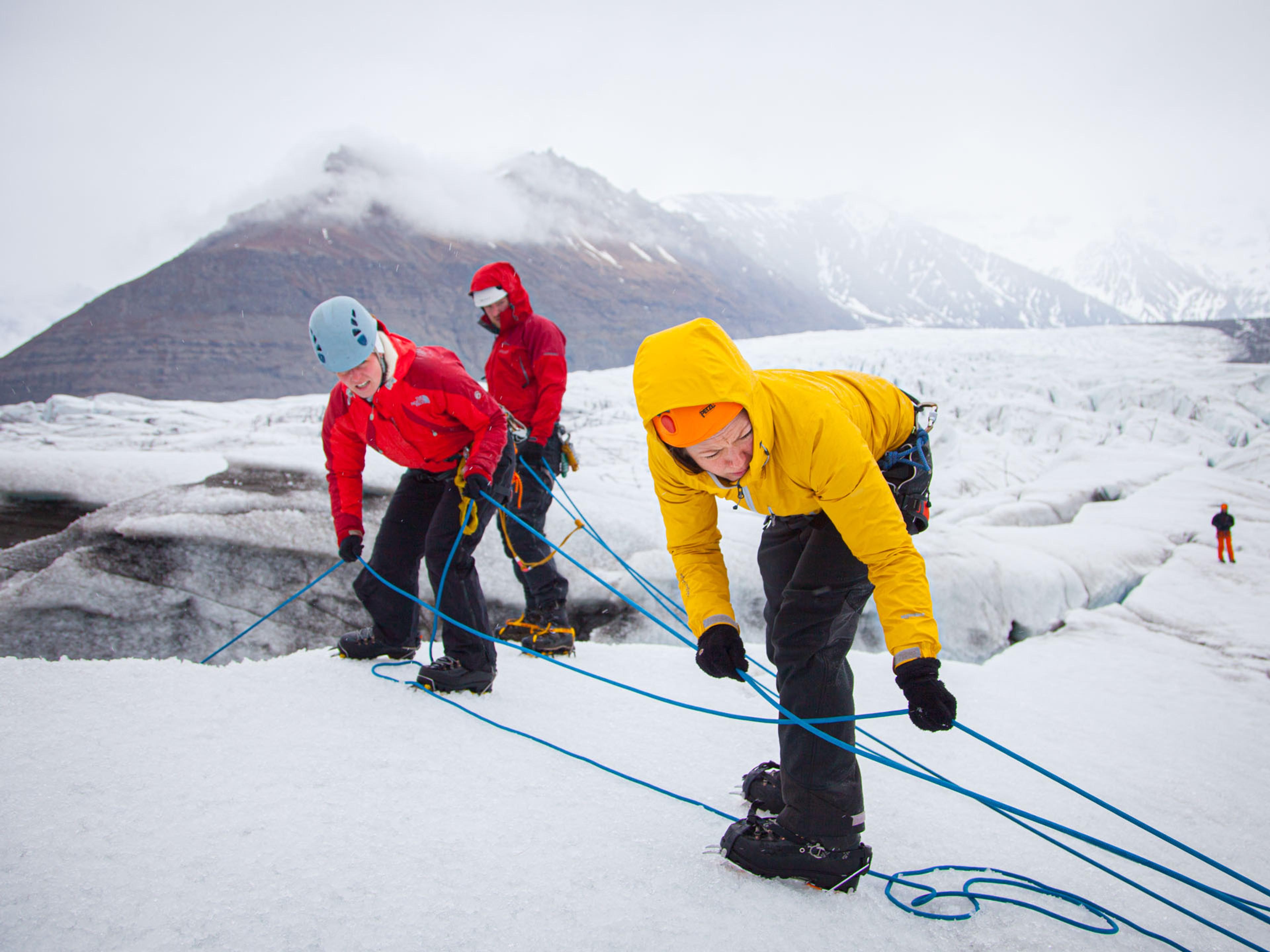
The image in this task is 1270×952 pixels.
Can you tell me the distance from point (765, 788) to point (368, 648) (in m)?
1.76

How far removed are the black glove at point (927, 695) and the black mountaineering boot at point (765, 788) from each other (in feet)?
1.85

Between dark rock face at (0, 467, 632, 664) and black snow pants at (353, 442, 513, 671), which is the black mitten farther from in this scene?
dark rock face at (0, 467, 632, 664)

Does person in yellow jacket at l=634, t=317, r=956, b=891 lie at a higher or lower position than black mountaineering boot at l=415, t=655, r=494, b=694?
higher

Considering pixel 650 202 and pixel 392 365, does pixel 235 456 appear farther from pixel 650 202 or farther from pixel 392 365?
pixel 650 202

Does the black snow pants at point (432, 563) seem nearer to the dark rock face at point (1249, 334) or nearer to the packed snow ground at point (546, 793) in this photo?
the packed snow ground at point (546, 793)

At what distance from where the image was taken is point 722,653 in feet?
5.27

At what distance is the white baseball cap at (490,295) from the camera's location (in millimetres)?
3510

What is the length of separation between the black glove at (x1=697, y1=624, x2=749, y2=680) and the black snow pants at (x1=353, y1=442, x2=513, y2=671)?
1.11 meters

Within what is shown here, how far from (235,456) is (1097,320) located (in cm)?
23009

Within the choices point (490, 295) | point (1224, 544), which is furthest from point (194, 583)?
point (1224, 544)

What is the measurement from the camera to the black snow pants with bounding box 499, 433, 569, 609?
326cm

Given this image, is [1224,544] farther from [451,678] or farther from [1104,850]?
[451,678]

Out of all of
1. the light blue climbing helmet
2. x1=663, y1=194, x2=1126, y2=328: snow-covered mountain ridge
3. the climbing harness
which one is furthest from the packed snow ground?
x1=663, y1=194, x2=1126, y2=328: snow-covered mountain ridge

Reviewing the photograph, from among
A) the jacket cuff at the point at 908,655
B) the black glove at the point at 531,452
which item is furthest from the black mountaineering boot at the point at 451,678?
the jacket cuff at the point at 908,655
